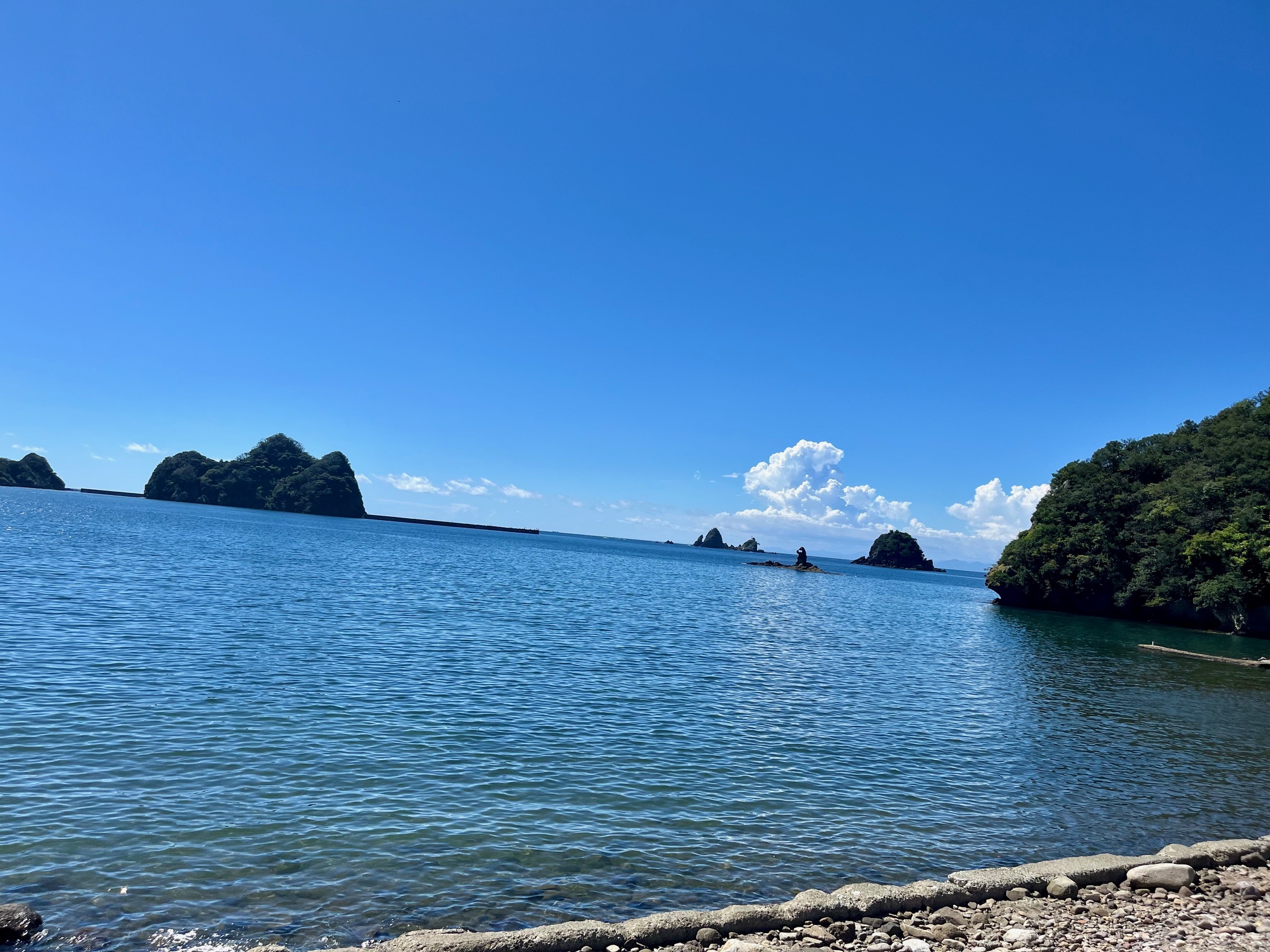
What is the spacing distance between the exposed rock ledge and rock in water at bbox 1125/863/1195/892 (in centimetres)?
2

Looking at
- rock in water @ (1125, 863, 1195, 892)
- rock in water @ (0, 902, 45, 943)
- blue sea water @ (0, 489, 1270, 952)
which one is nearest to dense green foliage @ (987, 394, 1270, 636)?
blue sea water @ (0, 489, 1270, 952)

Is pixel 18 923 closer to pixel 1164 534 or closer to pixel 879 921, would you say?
pixel 879 921

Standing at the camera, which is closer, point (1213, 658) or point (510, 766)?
point (510, 766)

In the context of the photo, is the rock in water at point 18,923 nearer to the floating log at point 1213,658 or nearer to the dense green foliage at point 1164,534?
the floating log at point 1213,658

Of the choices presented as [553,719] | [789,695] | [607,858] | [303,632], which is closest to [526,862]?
[607,858]

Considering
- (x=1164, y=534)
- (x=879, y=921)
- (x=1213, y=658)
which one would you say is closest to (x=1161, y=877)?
(x=879, y=921)

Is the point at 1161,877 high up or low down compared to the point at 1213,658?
down

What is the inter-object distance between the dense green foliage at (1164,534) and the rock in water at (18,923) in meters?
75.1

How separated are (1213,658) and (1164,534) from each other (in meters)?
30.6

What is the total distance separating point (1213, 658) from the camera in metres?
45.6

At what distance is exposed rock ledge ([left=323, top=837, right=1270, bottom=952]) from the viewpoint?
838 cm

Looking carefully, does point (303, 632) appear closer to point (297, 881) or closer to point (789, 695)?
point (789, 695)

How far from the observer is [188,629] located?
2870cm

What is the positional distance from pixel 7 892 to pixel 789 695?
835 inches
